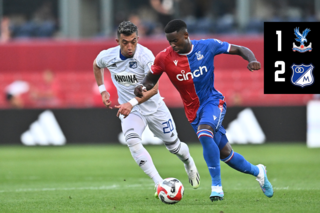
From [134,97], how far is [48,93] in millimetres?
13289

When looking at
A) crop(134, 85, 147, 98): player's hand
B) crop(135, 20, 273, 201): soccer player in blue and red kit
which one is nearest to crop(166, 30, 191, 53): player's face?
crop(135, 20, 273, 201): soccer player in blue and red kit

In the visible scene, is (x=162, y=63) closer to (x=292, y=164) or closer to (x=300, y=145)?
(x=292, y=164)

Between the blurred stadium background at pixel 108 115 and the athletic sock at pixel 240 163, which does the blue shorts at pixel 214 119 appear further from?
the blurred stadium background at pixel 108 115

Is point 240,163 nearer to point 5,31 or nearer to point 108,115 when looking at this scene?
point 108,115

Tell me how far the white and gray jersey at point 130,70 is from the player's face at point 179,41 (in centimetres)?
86

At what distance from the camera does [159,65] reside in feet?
23.6

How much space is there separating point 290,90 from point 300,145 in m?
2.45

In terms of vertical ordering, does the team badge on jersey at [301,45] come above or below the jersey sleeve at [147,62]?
below

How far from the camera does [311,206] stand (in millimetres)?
6512

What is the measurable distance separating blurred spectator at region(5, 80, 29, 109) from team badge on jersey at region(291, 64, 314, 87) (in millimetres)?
11083

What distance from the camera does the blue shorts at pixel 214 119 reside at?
6957 mm

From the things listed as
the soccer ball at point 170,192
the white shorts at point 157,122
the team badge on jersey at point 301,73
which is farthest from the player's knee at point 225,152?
the team badge on jersey at point 301,73

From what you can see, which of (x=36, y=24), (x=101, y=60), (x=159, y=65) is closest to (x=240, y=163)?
(x=159, y=65)

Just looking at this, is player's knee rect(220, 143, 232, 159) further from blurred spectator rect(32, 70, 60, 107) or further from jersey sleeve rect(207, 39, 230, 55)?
blurred spectator rect(32, 70, 60, 107)
